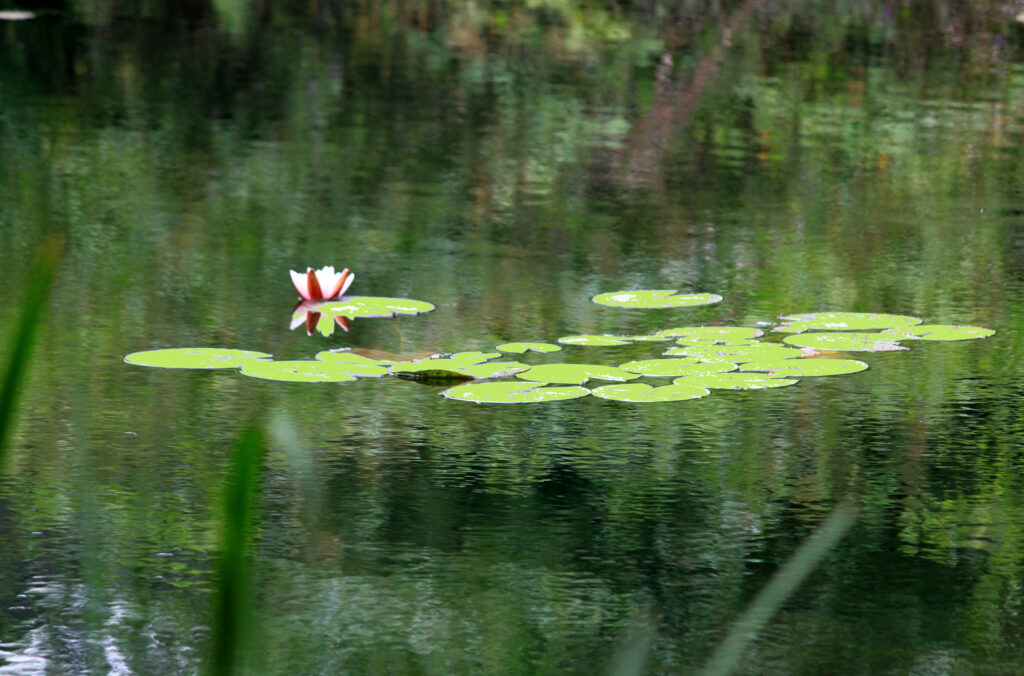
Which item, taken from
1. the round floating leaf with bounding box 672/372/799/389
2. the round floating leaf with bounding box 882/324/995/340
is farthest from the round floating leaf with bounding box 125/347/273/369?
the round floating leaf with bounding box 882/324/995/340

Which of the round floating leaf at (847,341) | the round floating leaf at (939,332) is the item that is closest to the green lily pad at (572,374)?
the round floating leaf at (847,341)

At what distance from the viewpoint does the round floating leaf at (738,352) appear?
318 cm

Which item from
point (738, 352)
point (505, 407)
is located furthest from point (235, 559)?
point (738, 352)

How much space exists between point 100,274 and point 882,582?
2.31 meters

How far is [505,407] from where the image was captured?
291 cm

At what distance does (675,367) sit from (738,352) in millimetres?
177

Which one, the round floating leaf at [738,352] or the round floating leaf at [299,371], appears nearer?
the round floating leaf at [299,371]

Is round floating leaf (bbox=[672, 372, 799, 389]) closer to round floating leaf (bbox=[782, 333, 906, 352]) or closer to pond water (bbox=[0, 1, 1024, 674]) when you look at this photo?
pond water (bbox=[0, 1, 1024, 674])

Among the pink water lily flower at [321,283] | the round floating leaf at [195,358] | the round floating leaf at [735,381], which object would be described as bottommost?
the round floating leaf at [735,381]

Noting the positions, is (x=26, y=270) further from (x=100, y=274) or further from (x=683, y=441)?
(x=683, y=441)

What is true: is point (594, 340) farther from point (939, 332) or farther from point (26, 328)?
point (26, 328)

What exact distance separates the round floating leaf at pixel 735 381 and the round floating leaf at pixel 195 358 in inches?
30.9

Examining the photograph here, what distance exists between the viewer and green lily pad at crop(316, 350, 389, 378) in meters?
3.08

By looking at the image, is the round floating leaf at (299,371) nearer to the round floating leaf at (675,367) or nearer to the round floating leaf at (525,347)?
the round floating leaf at (525,347)
